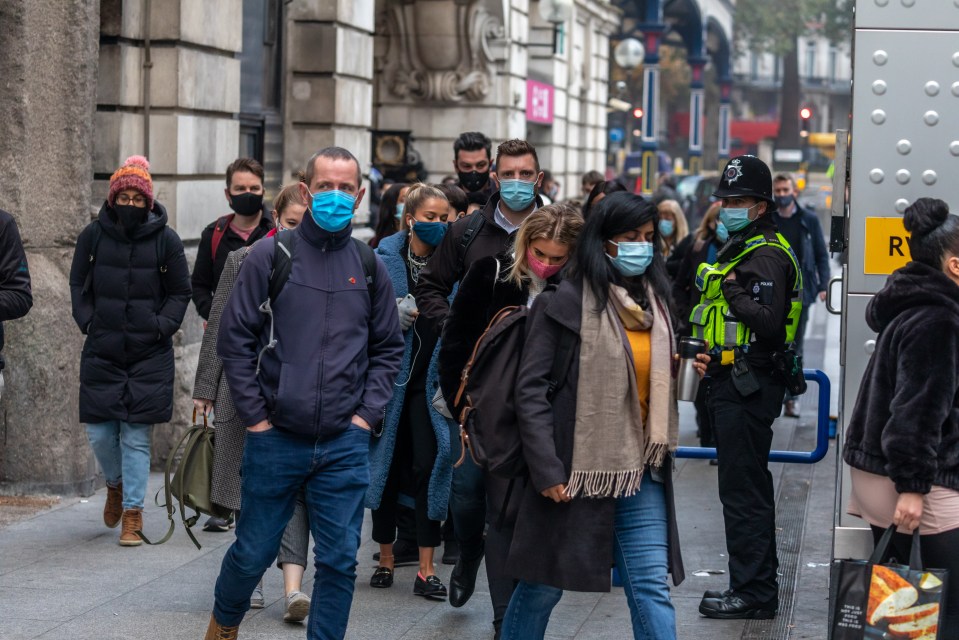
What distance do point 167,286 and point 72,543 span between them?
1.39m

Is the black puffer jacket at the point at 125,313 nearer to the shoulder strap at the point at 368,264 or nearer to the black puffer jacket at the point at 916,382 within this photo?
the shoulder strap at the point at 368,264

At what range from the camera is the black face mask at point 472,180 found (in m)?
8.35

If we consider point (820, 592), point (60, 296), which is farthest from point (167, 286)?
point (820, 592)

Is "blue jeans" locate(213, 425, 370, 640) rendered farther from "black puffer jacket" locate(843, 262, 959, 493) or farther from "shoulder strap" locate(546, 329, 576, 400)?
"black puffer jacket" locate(843, 262, 959, 493)

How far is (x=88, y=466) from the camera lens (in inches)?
356

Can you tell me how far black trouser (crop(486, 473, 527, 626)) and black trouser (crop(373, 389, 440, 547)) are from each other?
3.25 ft

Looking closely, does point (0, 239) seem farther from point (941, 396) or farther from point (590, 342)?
point (941, 396)

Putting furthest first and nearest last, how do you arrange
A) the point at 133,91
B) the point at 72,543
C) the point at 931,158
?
the point at 133,91
the point at 72,543
the point at 931,158

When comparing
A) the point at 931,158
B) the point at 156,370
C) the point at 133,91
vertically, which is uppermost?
the point at 133,91

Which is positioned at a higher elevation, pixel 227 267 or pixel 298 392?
pixel 227 267

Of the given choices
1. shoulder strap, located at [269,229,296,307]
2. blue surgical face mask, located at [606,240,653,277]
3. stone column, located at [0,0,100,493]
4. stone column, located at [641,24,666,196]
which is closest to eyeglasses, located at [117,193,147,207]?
stone column, located at [0,0,100,493]

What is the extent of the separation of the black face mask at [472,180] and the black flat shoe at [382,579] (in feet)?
7.63

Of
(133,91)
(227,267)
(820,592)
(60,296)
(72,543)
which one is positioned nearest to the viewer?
(227,267)

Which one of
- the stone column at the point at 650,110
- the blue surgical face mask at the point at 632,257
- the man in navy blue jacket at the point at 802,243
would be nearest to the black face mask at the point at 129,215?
the blue surgical face mask at the point at 632,257
